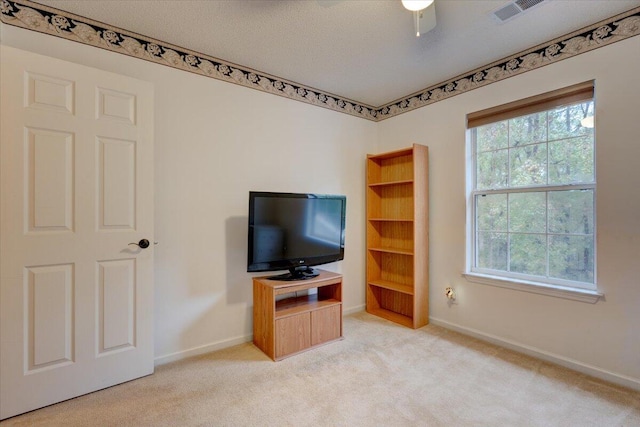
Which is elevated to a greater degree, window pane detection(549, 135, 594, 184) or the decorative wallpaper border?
the decorative wallpaper border

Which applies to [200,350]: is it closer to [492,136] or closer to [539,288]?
[539,288]

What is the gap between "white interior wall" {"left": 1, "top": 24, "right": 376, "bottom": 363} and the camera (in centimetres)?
230

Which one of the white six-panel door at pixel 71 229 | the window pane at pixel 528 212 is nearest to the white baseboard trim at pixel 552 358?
the window pane at pixel 528 212

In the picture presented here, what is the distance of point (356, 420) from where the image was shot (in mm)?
1665

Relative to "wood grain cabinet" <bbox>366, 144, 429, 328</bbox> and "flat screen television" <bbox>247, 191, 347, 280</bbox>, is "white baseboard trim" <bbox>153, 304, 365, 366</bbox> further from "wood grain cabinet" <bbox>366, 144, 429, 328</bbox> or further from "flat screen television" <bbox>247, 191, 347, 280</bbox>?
"wood grain cabinet" <bbox>366, 144, 429, 328</bbox>

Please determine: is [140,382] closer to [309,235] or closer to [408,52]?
[309,235]

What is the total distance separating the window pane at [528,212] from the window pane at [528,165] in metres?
0.12

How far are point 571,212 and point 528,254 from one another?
1.54ft

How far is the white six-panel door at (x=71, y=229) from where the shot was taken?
1697mm

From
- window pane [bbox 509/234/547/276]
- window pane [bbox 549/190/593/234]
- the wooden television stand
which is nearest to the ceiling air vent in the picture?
window pane [bbox 549/190/593/234]

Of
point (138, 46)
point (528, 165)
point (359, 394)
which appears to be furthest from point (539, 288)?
point (138, 46)

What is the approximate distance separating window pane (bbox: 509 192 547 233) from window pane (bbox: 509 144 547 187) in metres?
0.12

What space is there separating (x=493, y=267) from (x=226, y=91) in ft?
9.89

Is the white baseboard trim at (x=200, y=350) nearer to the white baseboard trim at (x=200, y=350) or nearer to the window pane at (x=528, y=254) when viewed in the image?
the white baseboard trim at (x=200, y=350)
